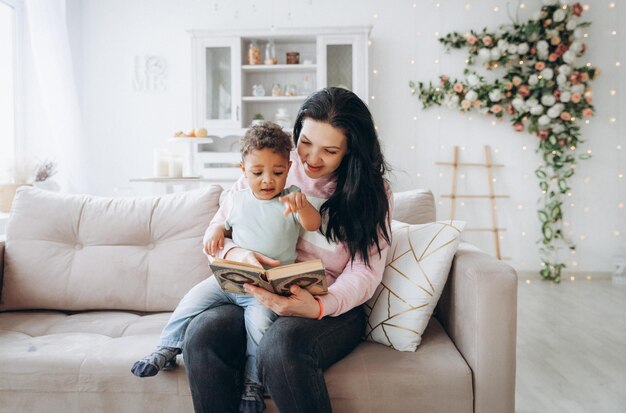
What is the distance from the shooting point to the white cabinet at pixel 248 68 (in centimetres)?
398

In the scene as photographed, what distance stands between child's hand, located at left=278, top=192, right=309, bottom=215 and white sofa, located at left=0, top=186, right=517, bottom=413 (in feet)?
1.36

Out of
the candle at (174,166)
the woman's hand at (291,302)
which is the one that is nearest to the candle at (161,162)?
the candle at (174,166)

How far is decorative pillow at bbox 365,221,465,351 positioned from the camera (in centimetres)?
142

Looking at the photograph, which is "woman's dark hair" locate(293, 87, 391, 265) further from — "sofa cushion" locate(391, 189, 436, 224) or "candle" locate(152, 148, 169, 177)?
"candle" locate(152, 148, 169, 177)

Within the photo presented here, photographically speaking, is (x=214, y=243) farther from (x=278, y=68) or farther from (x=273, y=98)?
(x=278, y=68)

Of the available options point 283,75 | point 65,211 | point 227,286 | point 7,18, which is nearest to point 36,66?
point 7,18

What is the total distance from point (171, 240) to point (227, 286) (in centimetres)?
63

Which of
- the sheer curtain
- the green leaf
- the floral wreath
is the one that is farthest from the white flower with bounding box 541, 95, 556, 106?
the sheer curtain

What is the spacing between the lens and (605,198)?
4227mm

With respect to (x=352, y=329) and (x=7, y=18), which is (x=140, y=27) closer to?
(x=7, y=18)

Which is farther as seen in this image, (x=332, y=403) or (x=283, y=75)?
(x=283, y=75)

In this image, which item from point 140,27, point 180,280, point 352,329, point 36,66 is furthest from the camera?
point 140,27

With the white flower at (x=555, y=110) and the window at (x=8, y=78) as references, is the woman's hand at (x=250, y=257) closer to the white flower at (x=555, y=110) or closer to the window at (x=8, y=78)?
the window at (x=8, y=78)

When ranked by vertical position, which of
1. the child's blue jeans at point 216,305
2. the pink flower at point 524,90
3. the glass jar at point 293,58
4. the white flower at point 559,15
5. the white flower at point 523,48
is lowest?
the child's blue jeans at point 216,305
